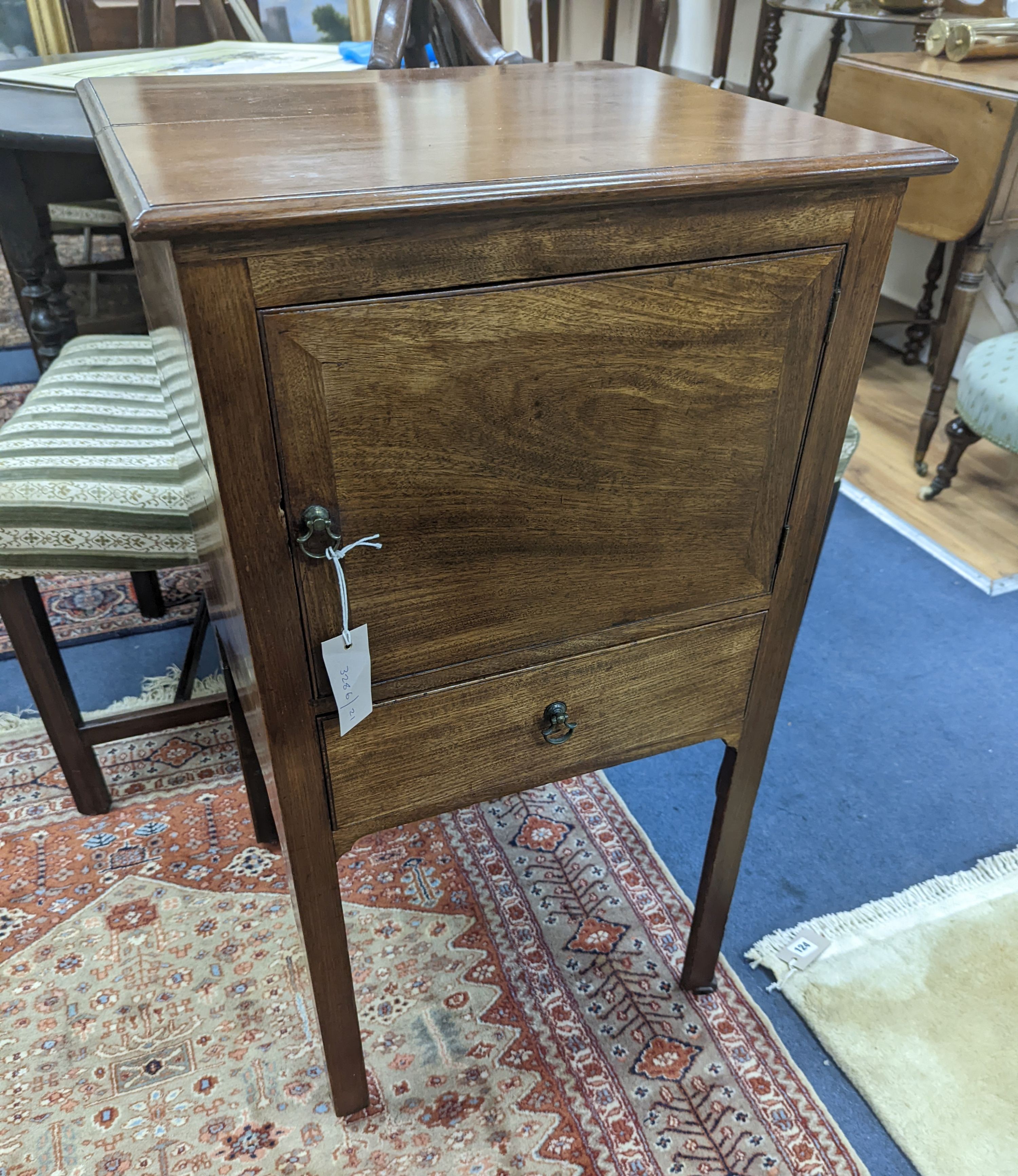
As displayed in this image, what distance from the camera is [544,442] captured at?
2.18ft

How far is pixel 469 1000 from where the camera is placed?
3.72 ft

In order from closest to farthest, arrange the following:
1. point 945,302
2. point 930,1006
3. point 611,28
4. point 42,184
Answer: point 930,1006
point 42,184
point 945,302
point 611,28

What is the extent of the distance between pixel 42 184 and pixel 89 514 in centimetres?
60

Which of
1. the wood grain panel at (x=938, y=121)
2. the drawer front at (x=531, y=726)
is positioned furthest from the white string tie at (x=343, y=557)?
the wood grain panel at (x=938, y=121)

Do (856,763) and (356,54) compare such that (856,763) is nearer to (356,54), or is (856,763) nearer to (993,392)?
(993,392)

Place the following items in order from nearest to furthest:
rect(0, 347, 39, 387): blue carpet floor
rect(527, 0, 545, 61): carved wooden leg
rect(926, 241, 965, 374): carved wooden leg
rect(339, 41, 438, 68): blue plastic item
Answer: rect(339, 41, 438, 68): blue plastic item < rect(926, 241, 965, 374): carved wooden leg < rect(0, 347, 39, 387): blue carpet floor < rect(527, 0, 545, 61): carved wooden leg

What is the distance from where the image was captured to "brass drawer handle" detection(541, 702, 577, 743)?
0.81 meters

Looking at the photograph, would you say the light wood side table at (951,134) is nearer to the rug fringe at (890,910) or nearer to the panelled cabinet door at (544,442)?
the rug fringe at (890,910)

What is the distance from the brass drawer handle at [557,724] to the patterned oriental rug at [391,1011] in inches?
18.6

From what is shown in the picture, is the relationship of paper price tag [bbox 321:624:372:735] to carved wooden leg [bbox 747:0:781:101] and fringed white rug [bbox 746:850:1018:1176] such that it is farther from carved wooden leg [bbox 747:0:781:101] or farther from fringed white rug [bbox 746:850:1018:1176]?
carved wooden leg [bbox 747:0:781:101]

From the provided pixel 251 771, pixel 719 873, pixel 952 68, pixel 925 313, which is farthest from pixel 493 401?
pixel 925 313

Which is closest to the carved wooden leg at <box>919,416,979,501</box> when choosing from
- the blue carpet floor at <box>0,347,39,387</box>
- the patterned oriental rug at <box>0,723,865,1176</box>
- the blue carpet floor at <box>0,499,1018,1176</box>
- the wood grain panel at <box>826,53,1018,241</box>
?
the blue carpet floor at <box>0,499,1018,1176</box>

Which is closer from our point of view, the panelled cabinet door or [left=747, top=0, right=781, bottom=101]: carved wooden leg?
the panelled cabinet door

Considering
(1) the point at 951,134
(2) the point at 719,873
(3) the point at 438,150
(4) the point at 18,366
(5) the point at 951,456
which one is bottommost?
(4) the point at 18,366
